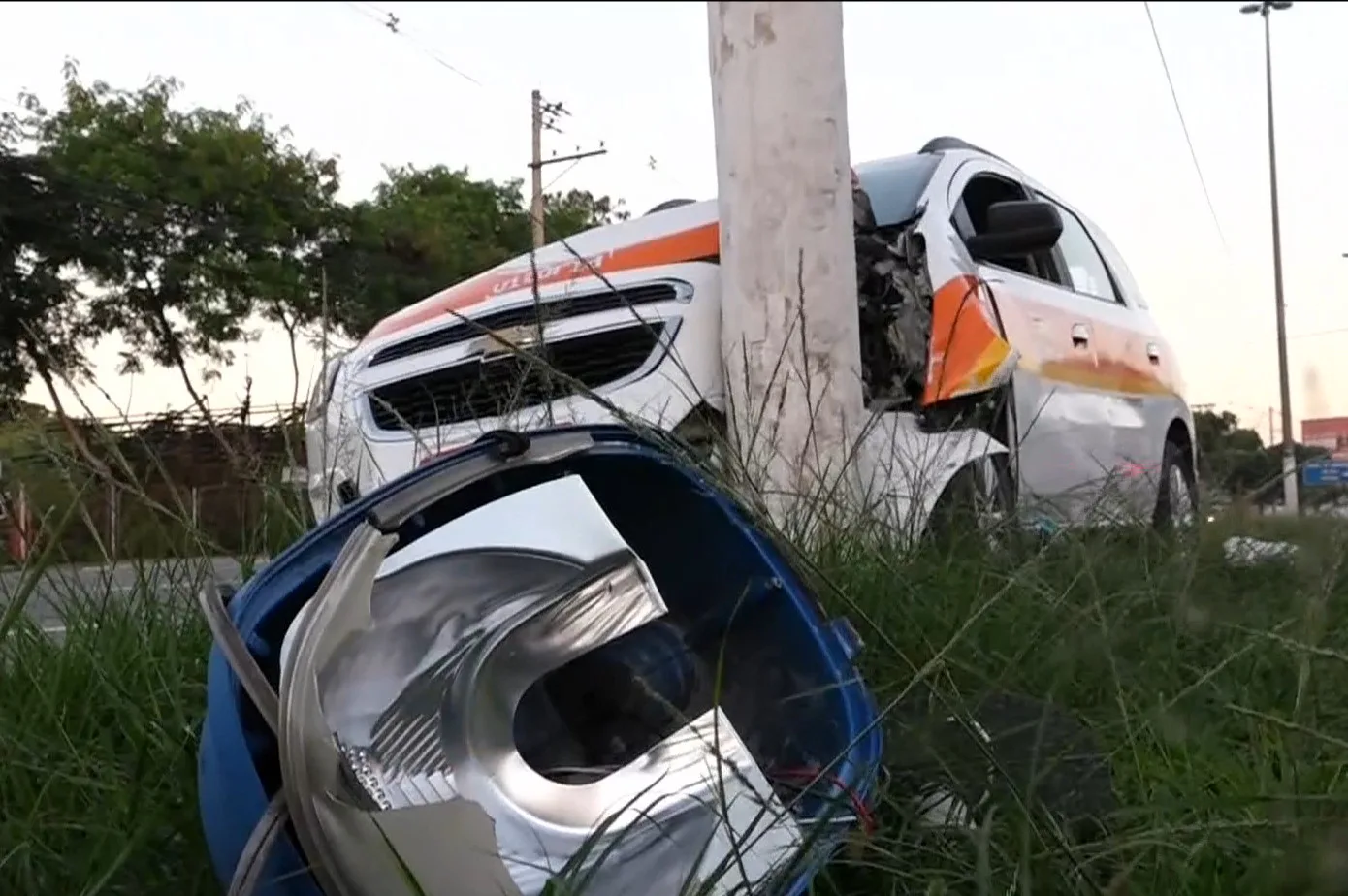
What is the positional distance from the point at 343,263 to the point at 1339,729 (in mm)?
2900

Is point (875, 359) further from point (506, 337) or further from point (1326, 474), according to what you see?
point (1326, 474)

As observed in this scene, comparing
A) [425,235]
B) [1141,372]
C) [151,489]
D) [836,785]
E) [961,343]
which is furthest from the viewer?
[1141,372]

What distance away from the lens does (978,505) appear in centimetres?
261

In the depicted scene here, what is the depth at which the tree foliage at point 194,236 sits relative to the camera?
2771mm

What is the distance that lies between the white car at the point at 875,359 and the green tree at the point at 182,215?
36cm

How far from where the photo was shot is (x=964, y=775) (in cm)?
138

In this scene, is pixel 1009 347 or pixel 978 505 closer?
pixel 978 505

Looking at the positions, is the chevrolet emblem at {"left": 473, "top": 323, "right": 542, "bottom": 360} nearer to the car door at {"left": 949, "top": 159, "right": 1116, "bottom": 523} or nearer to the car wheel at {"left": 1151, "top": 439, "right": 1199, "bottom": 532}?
the car door at {"left": 949, "top": 159, "right": 1116, "bottom": 523}

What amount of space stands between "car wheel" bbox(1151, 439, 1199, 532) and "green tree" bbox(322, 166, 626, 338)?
1445 millimetres

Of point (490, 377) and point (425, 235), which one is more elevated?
point (425, 235)

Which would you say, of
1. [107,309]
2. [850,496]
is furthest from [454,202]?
[850,496]

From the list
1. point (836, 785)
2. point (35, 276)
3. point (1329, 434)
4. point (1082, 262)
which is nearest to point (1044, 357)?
point (1082, 262)

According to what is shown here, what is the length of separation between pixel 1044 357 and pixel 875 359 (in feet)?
2.38

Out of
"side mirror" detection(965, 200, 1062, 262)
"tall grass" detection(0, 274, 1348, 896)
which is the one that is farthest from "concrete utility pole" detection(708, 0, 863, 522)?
"side mirror" detection(965, 200, 1062, 262)
